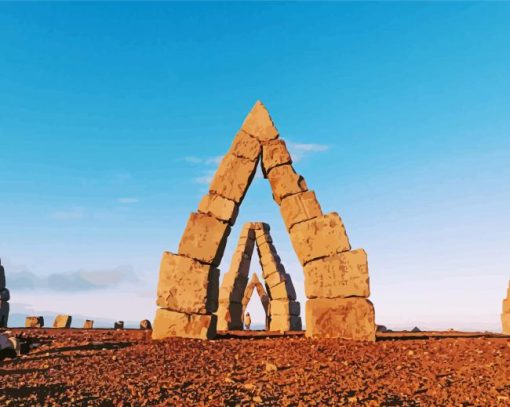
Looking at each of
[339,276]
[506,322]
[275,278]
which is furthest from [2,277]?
[506,322]

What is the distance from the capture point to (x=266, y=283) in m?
20.0

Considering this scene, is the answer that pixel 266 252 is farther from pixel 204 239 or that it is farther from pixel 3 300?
pixel 3 300

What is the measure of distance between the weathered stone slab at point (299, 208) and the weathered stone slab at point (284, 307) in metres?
9.84

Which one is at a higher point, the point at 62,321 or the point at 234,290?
the point at 234,290

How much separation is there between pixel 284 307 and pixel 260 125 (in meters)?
10.4

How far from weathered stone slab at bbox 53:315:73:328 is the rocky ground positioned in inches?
445

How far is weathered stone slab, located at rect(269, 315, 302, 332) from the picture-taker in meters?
19.2

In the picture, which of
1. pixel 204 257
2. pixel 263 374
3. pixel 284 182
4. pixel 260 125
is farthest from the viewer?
pixel 260 125

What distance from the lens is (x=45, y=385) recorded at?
5.55 meters

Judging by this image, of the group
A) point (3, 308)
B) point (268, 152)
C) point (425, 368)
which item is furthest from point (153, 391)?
point (3, 308)

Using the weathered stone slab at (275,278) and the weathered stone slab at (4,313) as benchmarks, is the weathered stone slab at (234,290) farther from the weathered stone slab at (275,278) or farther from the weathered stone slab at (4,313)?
the weathered stone slab at (4,313)

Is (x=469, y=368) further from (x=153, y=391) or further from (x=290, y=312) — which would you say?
(x=290, y=312)

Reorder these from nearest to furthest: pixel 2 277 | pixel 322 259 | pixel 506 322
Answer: pixel 322 259 → pixel 506 322 → pixel 2 277

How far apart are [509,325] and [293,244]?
1063cm
